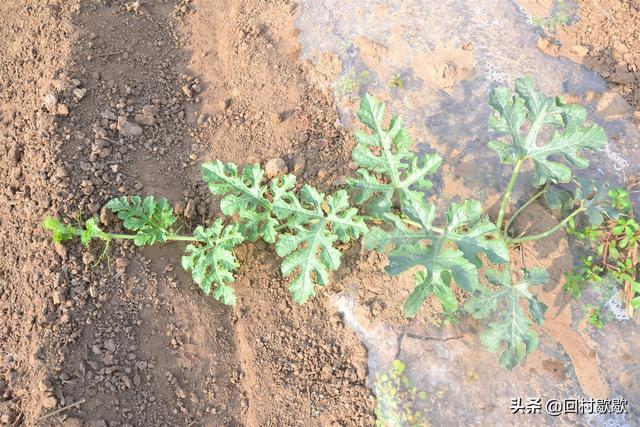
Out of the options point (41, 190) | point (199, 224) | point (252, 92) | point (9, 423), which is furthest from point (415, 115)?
point (9, 423)

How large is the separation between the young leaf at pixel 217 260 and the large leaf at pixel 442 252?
0.92m

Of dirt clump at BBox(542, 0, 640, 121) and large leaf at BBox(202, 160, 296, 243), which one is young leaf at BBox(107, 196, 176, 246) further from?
dirt clump at BBox(542, 0, 640, 121)

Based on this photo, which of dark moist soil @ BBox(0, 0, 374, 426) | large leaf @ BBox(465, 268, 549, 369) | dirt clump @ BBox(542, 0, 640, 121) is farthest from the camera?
dirt clump @ BBox(542, 0, 640, 121)

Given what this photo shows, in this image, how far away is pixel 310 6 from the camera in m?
4.68

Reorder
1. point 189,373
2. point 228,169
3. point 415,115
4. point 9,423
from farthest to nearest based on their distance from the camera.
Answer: point 415,115, point 228,169, point 189,373, point 9,423

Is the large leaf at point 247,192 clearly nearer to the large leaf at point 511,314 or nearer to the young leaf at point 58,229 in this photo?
the young leaf at point 58,229

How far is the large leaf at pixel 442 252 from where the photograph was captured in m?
3.12

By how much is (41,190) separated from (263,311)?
1.73 meters

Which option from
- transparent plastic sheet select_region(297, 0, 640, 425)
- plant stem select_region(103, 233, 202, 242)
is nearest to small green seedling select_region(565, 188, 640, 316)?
transparent plastic sheet select_region(297, 0, 640, 425)

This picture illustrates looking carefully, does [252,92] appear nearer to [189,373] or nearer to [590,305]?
[189,373]

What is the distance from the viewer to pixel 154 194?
405 cm

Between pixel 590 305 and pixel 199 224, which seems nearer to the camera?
pixel 590 305

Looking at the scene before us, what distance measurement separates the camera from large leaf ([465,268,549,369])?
10.6ft

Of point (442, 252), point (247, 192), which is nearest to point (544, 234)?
point (442, 252)
